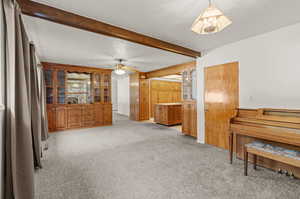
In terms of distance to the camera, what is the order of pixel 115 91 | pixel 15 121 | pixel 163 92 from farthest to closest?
pixel 115 91 → pixel 163 92 → pixel 15 121

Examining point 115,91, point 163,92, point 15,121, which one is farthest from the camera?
point 115,91

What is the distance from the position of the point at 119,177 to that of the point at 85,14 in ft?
8.57

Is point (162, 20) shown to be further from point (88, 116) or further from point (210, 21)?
point (88, 116)

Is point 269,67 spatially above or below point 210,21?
below

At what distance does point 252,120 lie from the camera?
2408 mm

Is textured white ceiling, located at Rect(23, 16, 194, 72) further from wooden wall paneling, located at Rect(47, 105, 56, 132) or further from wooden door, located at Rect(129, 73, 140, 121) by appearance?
wooden door, located at Rect(129, 73, 140, 121)

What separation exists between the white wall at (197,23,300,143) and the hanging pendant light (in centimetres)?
165

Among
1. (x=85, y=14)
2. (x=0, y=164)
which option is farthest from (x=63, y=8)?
(x=0, y=164)

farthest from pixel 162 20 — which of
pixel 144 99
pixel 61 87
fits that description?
pixel 144 99

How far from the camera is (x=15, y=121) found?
145cm

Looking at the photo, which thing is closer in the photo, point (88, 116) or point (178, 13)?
point (178, 13)

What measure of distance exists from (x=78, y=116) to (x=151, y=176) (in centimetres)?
439

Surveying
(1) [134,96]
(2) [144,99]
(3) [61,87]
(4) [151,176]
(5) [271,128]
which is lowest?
(4) [151,176]

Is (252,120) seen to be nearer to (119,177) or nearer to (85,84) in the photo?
(119,177)
